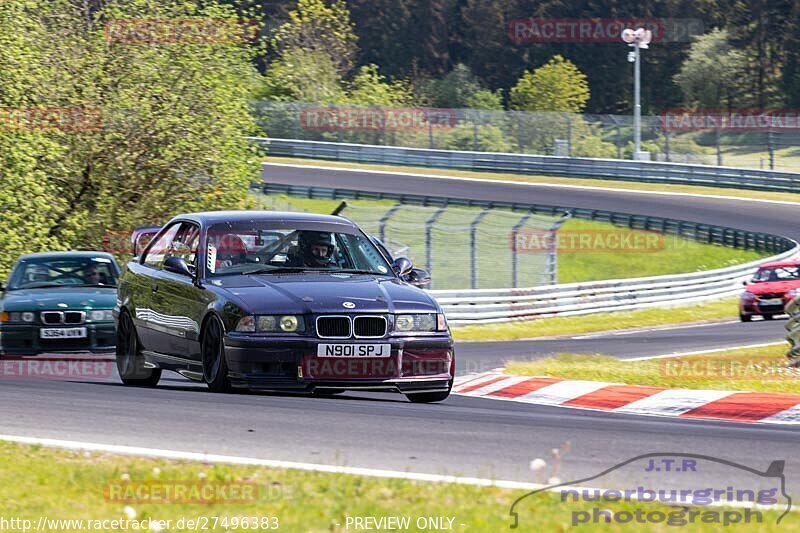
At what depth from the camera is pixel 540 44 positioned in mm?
88812

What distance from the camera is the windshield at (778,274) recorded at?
1083 inches

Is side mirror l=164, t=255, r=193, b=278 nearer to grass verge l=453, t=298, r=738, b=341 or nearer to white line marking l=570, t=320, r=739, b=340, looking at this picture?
grass verge l=453, t=298, r=738, b=341

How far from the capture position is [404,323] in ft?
32.7

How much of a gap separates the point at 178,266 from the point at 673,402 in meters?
4.25

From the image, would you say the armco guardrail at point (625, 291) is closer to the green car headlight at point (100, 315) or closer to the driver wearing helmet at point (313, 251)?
the green car headlight at point (100, 315)

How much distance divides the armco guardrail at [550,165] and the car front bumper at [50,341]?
32.5 meters

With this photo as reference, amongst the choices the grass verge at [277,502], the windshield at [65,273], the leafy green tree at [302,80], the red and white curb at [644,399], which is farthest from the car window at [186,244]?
the leafy green tree at [302,80]

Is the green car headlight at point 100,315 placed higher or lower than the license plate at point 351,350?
lower

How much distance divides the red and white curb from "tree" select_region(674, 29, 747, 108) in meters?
71.4

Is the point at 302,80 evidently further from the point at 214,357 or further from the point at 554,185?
the point at 214,357

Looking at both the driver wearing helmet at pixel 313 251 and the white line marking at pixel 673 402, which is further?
the driver wearing helmet at pixel 313 251

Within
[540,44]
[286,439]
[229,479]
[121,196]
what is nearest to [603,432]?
[286,439]

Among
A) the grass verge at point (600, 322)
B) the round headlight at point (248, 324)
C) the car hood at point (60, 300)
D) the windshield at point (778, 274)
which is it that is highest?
the round headlight at point (248, 324)

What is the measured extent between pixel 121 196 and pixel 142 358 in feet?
53.1
